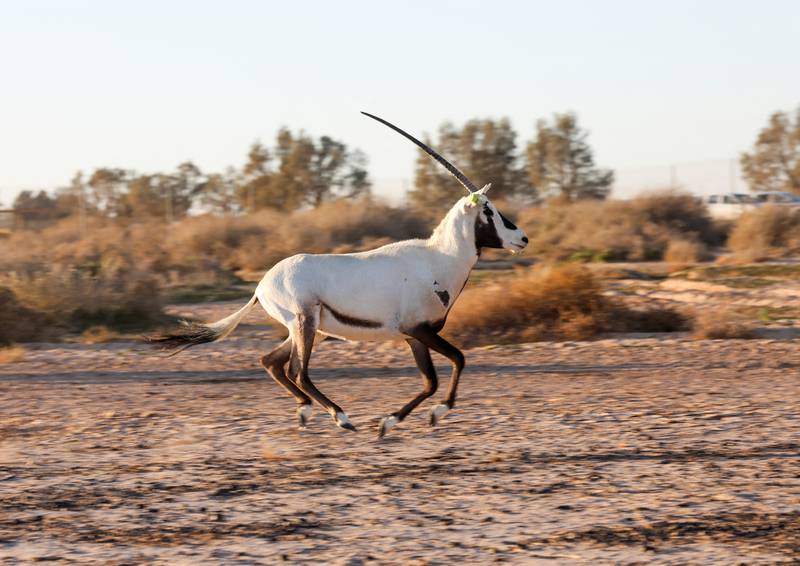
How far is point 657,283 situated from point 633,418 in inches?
753

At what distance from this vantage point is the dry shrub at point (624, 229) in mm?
41125

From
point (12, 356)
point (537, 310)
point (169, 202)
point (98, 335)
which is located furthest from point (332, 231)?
point (12, 356)

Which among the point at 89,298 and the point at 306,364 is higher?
the point at 89,298

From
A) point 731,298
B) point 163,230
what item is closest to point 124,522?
point 731,298

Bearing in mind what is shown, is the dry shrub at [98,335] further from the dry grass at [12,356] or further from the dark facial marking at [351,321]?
the dark facial marking at [351,321]

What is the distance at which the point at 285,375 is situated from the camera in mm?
10484

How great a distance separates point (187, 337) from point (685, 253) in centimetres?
2908

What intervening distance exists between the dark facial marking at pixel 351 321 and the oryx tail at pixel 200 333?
936mm

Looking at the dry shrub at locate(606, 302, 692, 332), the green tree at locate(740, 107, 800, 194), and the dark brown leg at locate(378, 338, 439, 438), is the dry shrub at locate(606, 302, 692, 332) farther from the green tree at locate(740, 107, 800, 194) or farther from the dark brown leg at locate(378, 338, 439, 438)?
the green tree at locate(740, 107, 800, 194)

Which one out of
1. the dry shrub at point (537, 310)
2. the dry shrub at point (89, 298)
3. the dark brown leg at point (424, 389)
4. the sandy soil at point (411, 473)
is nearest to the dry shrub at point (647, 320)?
the dry shrub at point (537, 310)

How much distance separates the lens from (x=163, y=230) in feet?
163

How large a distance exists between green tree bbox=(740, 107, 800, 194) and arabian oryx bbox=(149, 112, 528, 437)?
62291 millimetres

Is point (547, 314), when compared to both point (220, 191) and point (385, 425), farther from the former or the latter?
point (220, 191)

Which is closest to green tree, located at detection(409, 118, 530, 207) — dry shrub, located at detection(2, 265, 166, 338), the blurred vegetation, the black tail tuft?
the blurred vegetation
